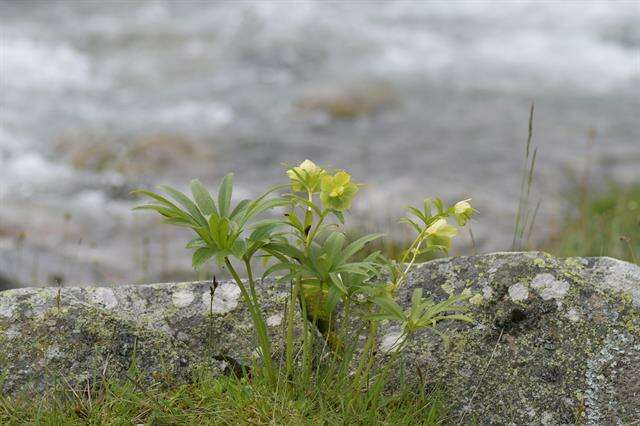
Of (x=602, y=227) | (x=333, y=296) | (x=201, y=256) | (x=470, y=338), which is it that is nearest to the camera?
(x=201, y=256)

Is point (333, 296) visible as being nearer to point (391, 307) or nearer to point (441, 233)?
point (391, 307)

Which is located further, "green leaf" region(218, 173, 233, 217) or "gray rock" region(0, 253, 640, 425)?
"gray rock" region(0, 253, 640, 425)

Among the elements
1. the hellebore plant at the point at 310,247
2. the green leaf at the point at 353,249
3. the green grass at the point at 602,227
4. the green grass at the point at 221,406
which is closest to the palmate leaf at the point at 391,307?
the hellebore plant at the point at 310,247

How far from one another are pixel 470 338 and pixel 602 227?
3.39 m

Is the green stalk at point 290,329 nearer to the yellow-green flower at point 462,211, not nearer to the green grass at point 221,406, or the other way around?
the green grass at point 221,406

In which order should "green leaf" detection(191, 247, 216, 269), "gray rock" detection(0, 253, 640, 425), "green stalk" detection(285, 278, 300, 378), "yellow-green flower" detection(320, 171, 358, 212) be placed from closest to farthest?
"green leaf" detection(191, 247, 216, 269)
"yellow-green flower" detection(320, 171, 358, 212)
"green stalk" detection(285, 278, 300, 378)
"gray rock" detection(0, 253, 640, 425)

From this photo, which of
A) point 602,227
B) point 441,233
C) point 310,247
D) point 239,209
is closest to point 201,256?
point 239,209

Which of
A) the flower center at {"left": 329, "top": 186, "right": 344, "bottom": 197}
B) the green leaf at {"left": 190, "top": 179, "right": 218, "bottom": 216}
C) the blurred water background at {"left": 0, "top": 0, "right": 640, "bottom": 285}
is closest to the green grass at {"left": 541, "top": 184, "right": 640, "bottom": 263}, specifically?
the blurred water background at {"left": 0, "top": 0, "right": 640, "bottom": 285}

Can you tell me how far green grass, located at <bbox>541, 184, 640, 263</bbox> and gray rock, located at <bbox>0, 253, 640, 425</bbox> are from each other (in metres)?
2.05

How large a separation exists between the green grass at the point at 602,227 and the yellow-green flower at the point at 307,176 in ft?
8.79

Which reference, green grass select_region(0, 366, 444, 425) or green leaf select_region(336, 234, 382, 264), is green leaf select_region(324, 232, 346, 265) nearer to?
green leaf select_region(336, 234, 382, 264)

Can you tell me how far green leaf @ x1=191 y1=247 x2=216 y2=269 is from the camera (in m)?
2.10

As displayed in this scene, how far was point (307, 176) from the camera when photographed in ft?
7.46

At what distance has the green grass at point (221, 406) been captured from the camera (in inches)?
89.5
